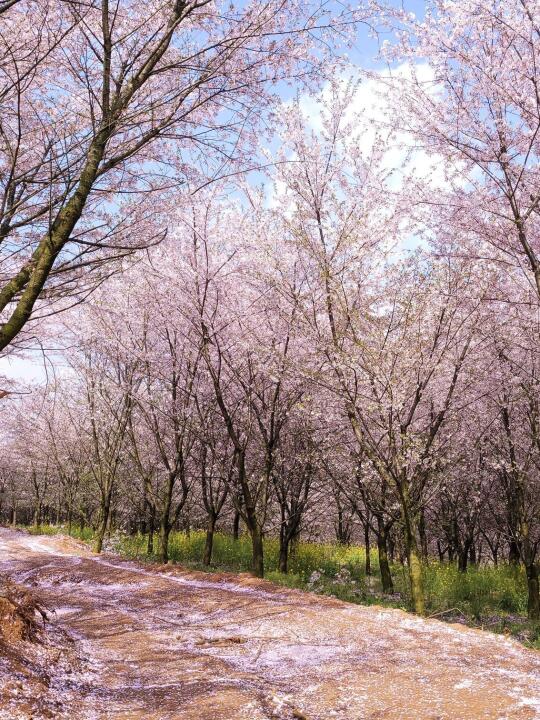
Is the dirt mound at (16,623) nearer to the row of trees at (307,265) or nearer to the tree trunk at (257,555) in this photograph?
the row of trees at (307,265)

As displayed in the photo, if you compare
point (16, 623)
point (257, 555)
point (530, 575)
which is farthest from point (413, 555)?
point (530, 575)

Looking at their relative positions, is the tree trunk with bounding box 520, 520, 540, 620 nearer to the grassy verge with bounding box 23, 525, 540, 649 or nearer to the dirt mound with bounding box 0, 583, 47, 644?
the grassy verge with bounding box 23, 525, 540, 649

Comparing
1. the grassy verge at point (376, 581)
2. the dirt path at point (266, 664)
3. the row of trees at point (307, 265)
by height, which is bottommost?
the grassy verge at point (376, 581)

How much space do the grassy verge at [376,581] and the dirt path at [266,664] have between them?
124 inches

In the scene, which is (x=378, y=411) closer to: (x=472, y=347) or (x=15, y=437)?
(x=472, y=347)

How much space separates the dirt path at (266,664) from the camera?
4012 millimetres

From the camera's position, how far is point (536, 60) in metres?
6.41

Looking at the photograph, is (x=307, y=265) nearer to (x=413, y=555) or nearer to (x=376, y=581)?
(x=413, y=555)

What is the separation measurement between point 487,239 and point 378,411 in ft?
10.6

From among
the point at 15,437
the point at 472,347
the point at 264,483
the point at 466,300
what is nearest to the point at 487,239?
the point at 466,300

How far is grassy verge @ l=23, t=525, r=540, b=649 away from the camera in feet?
38.5

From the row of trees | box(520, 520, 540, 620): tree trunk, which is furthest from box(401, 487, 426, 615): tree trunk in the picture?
box(520, 520, 540, 620): tree trunk

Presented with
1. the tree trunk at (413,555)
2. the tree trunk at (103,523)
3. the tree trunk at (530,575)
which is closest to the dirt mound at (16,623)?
the tree trunk at (413,555)

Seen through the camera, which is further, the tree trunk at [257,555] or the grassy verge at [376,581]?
the tree trunk at [257,555]
